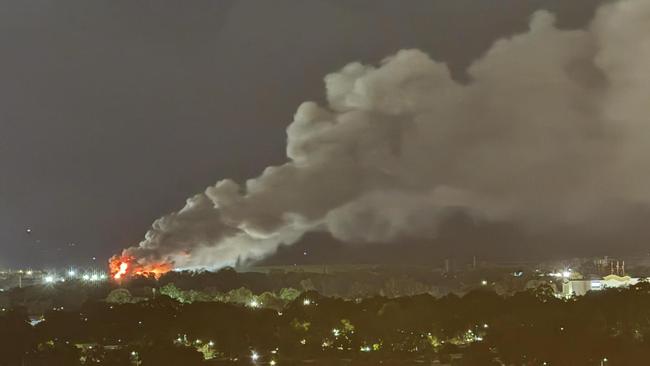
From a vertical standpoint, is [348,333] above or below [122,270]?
below

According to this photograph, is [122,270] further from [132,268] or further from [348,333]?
[348,333]

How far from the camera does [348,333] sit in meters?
24.5

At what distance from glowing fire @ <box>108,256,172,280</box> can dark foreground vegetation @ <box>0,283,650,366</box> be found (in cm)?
2371

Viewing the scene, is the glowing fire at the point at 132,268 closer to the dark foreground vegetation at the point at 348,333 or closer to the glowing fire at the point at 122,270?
the glowing fire at the point at 122,270

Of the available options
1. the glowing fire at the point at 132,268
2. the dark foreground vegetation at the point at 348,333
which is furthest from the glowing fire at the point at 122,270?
the dark foreground vegetation at the point at 348,333

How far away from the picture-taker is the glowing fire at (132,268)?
5347 cm

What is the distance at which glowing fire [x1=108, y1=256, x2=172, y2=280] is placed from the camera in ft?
175

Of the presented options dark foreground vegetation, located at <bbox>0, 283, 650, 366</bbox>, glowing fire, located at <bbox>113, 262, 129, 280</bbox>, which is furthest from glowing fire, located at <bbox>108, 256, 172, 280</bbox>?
dark foreground vegetation, located at <bbox>0, 283, 650, 366</bbox>

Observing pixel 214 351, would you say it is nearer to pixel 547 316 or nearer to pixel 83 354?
pixel 83 354

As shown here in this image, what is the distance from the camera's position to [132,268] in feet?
179

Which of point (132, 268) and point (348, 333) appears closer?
point (348, 333)

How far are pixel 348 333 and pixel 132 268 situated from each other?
32871 millimetres

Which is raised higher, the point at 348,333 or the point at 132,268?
the point at 132,268

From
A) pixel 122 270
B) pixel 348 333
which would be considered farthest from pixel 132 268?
pixel 348 333
